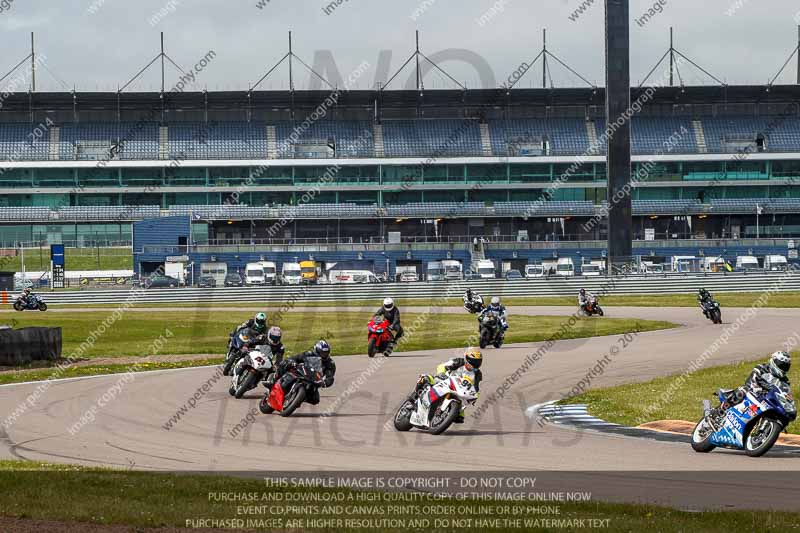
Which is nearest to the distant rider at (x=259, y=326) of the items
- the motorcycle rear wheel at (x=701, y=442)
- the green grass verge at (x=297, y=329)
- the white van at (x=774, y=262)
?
the green grass verge at (x=297, y=329)

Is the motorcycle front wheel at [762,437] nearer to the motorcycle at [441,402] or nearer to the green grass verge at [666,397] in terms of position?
the green grass verge at [666,397]

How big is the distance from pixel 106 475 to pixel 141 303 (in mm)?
56879

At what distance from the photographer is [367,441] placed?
1655 cm

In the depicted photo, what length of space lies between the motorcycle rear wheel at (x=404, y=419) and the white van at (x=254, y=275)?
63973 mm

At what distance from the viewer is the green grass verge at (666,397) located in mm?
19594

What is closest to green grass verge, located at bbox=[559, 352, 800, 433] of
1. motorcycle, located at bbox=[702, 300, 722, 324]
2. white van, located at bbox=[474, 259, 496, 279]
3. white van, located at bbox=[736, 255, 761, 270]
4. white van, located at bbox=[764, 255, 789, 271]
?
motorcycle, located at bbox=[702, 300, 722, 324]

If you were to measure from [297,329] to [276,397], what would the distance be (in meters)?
23.6

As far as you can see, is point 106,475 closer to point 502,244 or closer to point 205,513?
point 205,513

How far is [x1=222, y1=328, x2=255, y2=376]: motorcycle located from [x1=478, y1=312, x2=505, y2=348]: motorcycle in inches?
406

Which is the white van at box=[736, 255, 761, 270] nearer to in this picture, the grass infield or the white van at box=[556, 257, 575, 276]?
the white van at box=[556, 257, 575, 276]

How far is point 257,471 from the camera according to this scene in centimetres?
1381

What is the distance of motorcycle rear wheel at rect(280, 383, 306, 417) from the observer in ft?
63.3

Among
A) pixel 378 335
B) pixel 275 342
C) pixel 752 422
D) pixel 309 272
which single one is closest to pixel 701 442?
pixel 752 422

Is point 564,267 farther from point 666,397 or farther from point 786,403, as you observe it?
point 786,403
